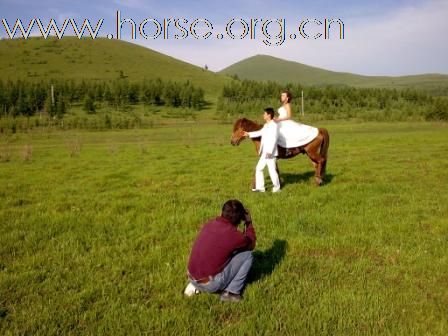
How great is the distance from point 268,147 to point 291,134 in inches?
46.1

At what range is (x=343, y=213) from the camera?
9.55 metres

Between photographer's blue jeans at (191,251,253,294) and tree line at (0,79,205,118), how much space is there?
64.6 meters

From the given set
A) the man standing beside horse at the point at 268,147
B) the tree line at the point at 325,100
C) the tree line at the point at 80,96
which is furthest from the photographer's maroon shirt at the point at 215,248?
the tree line at the point at 325,100

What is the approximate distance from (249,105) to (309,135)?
75.4 metres

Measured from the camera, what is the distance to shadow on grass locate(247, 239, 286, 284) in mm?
6230

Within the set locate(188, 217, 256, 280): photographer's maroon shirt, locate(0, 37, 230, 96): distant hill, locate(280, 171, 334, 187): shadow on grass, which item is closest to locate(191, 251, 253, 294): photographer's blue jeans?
locate(188, 217, 256, 280): photographer's maroon shirt

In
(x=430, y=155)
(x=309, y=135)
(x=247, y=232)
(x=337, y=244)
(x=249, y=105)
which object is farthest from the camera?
(x=249, y=105)

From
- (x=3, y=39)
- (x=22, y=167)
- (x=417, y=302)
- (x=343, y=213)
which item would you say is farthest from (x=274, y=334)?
A: (x=3, y=39)

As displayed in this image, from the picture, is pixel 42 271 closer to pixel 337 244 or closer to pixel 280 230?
pixel 280 230

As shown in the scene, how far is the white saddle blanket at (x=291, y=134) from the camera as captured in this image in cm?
1233

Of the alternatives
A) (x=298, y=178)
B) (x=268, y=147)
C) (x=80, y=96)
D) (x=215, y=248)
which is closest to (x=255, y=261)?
(x=215, y=248)

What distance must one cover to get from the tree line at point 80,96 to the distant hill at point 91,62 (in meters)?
21.3

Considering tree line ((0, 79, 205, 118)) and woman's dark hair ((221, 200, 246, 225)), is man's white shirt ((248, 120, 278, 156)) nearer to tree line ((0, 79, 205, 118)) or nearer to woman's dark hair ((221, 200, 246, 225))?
woman's dark hair ((221, 200, 246, 225))

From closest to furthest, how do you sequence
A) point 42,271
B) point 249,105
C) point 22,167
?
point 42,271 → point 22,167 → point 249,105
